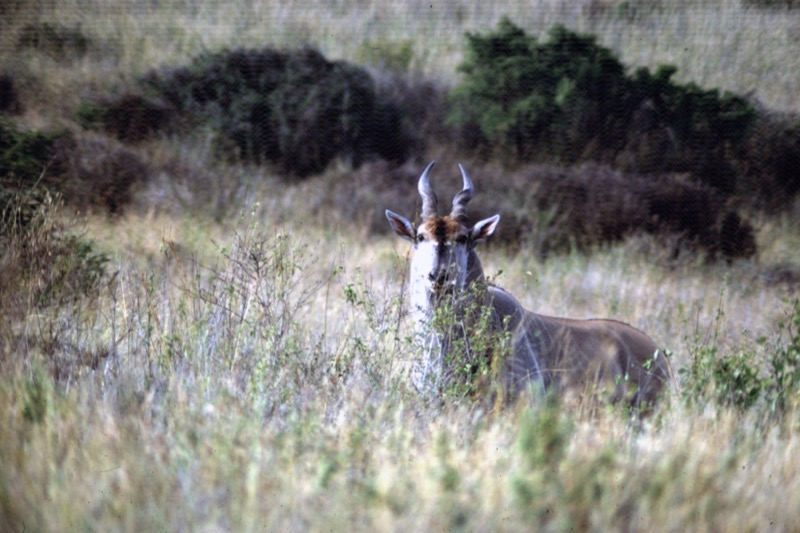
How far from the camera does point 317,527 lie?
361cm

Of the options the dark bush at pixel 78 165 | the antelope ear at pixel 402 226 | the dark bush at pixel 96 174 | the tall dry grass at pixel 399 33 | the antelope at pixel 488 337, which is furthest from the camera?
the tall dry grass at pixel 399 33

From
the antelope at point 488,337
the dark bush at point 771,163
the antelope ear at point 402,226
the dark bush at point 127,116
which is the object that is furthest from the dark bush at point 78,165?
the dark bush at point 771,163

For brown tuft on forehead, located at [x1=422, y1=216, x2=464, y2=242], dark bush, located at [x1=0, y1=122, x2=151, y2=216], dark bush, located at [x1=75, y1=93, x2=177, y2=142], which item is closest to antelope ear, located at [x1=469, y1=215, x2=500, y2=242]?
brown tuft on forehead, located at [x1=422, y1=216, x2=464, y2=242]

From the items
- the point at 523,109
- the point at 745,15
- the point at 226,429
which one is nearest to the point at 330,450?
the point at 226,429

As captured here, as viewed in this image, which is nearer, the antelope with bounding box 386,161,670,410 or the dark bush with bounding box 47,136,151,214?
the antelope with bounding box 386,161,670,410

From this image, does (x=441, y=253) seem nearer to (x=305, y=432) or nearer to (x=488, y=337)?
(x=488, y=337)

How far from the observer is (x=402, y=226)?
6590mm

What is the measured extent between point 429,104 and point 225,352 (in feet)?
56.0

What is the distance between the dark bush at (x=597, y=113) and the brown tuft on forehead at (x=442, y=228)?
13.6 m

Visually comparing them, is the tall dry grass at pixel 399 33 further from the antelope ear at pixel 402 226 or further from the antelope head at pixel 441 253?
the antelope head at pixel 441 253

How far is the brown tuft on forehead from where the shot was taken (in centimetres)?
612

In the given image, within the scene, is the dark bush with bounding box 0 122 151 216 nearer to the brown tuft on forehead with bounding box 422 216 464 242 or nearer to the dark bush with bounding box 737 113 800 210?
the brown tuft on forehead with bounding box 422 216 464 242

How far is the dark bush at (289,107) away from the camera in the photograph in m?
18.4

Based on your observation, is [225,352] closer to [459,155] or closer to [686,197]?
[686,197]
